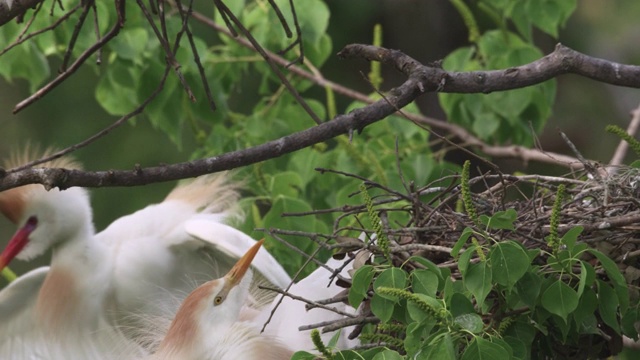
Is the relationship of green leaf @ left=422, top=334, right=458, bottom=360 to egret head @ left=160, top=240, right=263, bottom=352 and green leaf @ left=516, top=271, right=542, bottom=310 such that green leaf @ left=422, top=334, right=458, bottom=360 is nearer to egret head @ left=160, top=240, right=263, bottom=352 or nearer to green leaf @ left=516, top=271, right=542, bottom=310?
green leaf @ left=516, top=271, right=542, bottom=310

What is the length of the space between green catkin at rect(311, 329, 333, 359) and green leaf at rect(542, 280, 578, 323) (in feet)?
0.94

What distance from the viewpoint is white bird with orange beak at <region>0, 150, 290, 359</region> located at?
3.25 meters

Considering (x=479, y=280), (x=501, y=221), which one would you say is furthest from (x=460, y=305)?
(x=501, y=221)

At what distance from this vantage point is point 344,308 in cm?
203

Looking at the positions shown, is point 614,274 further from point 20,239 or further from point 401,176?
point 20,239

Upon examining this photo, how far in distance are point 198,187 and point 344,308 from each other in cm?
147

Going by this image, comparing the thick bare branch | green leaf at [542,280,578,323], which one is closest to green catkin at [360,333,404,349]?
green leaf at [542,280,578,323]

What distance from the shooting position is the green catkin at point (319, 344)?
1.47m

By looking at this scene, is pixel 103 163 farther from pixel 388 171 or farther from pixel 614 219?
pixel 614 219

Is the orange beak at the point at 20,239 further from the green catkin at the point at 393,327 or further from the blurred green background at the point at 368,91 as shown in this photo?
the blurred green background at the point at 368,91

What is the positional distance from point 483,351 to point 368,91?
6141mm

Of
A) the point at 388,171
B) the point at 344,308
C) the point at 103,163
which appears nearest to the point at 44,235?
the point at 388,171

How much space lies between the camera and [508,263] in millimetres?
1462

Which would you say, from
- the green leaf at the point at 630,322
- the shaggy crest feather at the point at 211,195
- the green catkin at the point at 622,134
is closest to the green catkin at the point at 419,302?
the green leaf at the point at 630,322
